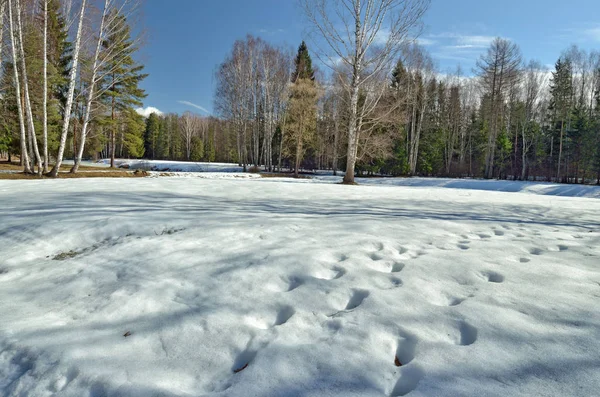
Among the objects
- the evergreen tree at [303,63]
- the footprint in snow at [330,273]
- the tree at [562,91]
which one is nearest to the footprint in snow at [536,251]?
the footprint in snow at [330,273]

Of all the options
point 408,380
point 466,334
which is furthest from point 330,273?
point 408,380

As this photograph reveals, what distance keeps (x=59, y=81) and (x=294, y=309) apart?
29.1m

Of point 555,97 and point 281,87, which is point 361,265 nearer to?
point 281,87

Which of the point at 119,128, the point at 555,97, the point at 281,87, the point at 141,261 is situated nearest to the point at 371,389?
the point at 141,261

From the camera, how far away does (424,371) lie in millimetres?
1361

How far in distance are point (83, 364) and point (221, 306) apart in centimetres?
75

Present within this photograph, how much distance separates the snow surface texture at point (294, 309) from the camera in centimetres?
135

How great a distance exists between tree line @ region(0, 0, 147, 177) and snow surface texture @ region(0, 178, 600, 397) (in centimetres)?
1227

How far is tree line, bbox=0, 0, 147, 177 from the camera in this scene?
12.4 m

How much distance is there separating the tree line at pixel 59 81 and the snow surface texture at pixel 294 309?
40.3 feet

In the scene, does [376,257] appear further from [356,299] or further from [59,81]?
[59,81]

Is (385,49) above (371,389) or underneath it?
above

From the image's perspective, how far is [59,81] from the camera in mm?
22641

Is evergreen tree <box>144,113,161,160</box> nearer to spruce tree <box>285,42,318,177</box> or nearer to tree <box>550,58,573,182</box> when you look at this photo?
spruce tree <box>285,42,318,177</box>
